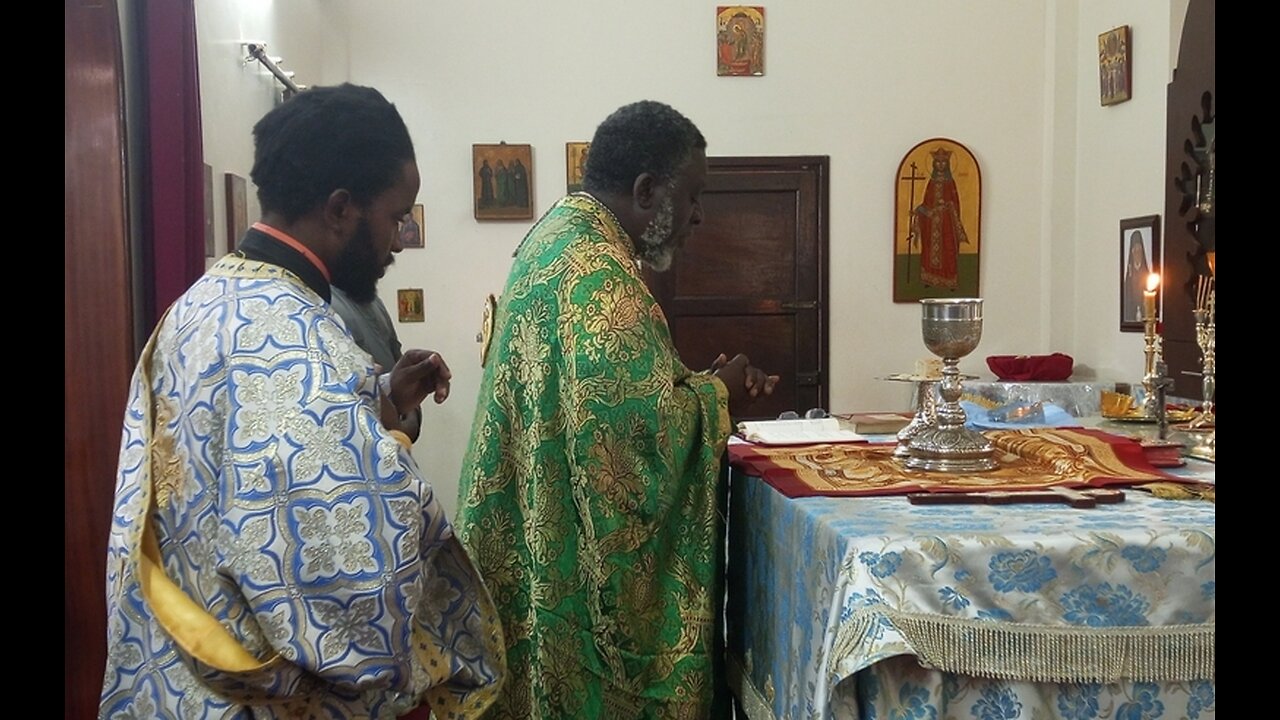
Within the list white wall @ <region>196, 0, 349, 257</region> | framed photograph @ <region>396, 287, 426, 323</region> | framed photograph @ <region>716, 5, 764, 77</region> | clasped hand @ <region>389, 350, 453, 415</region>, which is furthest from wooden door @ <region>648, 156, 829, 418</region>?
clasped hand @ <region>389, 350, 453, 415</region>

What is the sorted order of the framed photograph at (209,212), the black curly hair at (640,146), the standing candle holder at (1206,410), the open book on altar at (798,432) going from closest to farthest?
the standing candle holder at (1206,410) < the black curly hair at (640,146) < the open book on altar at (798,432) < the framed photograph at (209,212)

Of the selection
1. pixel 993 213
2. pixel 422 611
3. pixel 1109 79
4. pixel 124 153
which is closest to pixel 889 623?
pixel 422 611

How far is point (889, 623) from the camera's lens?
6.55 ft

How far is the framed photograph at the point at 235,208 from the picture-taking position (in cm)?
526

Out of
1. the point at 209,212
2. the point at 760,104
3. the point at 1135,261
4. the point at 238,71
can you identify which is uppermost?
the point at 760,104

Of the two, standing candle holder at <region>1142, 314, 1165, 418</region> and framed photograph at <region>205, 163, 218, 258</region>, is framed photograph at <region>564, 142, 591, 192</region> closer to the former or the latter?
framed photograph at <region>205, 163, 218, 258</region>

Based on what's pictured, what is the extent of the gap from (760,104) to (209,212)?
4.08m

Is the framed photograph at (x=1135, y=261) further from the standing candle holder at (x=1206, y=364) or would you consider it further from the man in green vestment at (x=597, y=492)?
the man in green vestment at (x=597, y=492)

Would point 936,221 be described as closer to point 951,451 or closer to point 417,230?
point 417,230

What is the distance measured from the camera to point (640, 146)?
312 centimetres

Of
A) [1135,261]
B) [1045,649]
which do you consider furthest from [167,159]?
[1135,261]

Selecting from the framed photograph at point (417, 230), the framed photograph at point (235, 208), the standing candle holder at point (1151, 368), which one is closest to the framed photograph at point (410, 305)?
the framed photograph at point (417, 230)

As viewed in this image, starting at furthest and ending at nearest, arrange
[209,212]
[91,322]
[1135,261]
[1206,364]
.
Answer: [1135,261], [209,212], [91,322], [1206,364]

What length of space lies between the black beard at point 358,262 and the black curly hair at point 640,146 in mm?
1093
